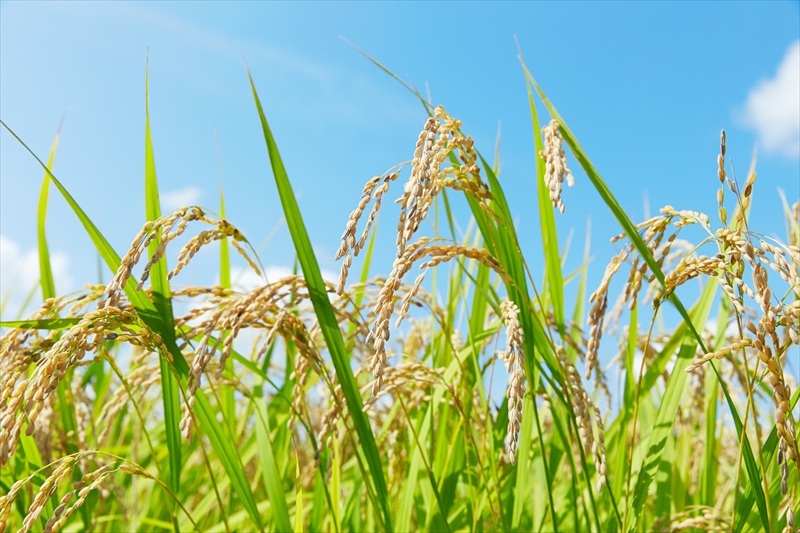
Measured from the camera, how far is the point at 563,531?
7.21ft

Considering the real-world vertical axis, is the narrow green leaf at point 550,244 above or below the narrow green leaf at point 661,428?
above

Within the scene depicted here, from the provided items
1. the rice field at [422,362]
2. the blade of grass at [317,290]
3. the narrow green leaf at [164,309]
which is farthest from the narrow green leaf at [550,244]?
the narrow green leaf at [164,309]

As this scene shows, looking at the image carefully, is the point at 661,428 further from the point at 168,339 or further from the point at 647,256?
the point at 168,339

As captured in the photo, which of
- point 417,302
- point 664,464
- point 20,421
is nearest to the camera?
point 20,421

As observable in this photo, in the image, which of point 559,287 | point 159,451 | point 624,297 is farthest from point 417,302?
point 159,451

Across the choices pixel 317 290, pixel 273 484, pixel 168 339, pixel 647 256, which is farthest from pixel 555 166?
pixel 273 484

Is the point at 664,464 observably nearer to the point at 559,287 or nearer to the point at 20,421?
the point at 559,287

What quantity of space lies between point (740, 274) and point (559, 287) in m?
0.65

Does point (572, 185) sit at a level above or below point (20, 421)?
above

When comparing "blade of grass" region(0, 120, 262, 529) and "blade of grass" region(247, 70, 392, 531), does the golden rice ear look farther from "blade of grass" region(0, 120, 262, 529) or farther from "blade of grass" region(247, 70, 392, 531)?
"blade of grass" region(0, 120, 262, 529)

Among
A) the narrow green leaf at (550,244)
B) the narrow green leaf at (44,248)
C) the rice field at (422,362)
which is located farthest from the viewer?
the narrow green leaf at (44,248)

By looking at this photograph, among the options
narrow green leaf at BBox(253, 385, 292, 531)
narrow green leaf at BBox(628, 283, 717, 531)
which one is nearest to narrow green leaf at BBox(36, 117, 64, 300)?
narrow green leaf at BBox(253, 385, 292, 531)

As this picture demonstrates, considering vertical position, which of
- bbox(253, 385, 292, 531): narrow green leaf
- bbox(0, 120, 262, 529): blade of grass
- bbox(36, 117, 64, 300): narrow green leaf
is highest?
bbox(36, 117, 64, 300): narrow green leaf

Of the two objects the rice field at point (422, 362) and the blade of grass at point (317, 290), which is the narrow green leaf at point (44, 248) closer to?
the rice field at point (422, 362)
